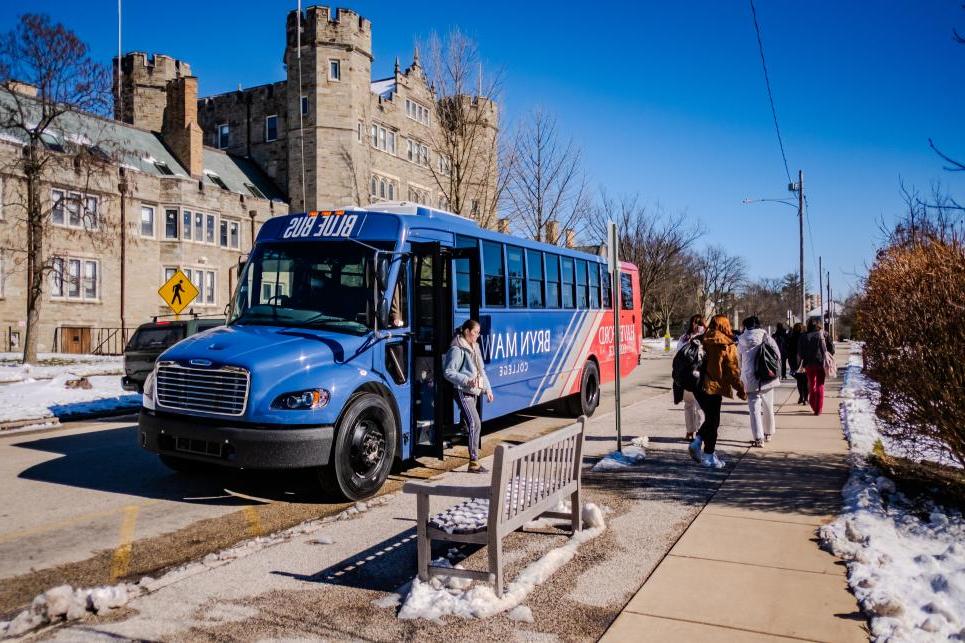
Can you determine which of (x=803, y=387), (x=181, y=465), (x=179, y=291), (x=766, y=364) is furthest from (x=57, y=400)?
(x=803, y=387)

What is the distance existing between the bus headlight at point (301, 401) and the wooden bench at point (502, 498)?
1980mm

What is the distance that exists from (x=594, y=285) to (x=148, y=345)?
10689 mm

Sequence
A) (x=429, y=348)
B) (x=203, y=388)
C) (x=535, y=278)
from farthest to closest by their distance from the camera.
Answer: (x=535, y=278), (x=429, y=348), (x=203, y=388)

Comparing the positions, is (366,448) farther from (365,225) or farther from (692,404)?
(692,404)

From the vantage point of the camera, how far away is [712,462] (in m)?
8.94

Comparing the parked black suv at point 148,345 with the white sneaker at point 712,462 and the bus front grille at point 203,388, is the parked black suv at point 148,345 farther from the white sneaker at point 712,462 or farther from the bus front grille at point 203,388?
→ the white sneaker at point 712,462

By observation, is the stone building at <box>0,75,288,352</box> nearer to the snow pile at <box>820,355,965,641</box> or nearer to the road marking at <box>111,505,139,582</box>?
the road marking at <box>111,505,139,582</box>

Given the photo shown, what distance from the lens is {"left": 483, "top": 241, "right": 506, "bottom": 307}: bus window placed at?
10.8m

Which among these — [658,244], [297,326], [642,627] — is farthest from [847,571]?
[658,244]

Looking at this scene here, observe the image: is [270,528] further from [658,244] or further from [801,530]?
[658,244]

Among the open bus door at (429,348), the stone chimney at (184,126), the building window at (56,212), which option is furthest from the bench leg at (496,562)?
the stone chimney at (184,126)

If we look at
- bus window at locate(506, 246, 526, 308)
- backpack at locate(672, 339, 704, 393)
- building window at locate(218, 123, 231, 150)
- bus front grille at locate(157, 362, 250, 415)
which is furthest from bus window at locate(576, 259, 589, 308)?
building window at locate(218, 123, 231, 150)

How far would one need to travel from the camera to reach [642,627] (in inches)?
166

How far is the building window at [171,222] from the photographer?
37.8 m
